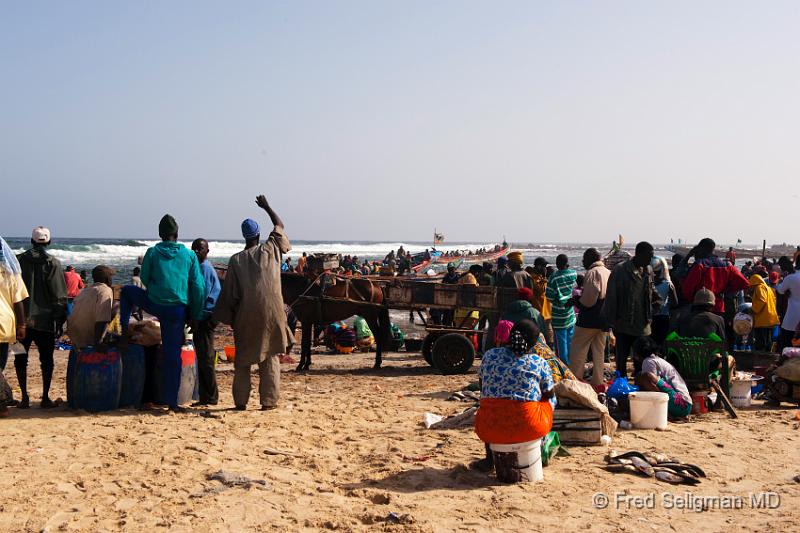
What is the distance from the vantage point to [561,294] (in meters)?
10.0

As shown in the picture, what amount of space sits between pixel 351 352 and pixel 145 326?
27.0ft

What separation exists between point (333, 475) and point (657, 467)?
2.79m

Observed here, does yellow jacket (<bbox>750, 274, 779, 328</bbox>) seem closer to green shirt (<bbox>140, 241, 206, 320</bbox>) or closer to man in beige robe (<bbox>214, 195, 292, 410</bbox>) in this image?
man in beige robe (<bbox>214, 195, 292, 410</bbox>)

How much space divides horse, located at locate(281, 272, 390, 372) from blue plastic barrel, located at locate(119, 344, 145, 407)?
16.8ft

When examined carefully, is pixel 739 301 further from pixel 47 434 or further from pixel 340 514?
pixel 47 434

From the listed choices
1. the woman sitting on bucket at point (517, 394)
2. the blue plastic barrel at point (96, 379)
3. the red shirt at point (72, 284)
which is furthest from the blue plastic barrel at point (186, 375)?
the red shirt at point (72, 284)

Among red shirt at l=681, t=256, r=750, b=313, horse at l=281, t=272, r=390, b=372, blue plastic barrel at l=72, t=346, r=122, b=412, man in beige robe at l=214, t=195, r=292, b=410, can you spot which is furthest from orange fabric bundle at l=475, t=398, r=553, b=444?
horse at l=281, t=272, r=390, b=372

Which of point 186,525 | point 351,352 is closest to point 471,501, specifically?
point 186,525

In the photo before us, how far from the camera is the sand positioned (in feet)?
16.4

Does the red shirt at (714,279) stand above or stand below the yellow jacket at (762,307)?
above

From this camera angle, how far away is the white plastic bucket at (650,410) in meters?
7.52

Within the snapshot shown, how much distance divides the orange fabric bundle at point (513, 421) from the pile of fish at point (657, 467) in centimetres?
105

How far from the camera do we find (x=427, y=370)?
41.4ft

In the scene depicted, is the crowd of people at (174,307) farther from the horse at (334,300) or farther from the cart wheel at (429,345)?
the horse at (334,300)
